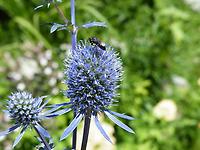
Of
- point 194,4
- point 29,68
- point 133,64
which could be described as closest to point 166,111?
point 133,64

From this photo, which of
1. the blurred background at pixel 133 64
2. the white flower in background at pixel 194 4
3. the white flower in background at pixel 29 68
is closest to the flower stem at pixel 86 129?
the blurred background at pixel 133 64

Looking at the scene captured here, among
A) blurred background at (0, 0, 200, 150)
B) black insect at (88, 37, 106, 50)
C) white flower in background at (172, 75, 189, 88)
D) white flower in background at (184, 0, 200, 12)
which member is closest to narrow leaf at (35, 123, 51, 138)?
black insect at (88, 37, 106, 50)

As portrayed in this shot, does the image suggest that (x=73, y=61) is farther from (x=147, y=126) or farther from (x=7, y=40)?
(x=7, y=40)

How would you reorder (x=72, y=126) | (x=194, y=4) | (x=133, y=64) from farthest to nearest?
1. (x=194, y=4)
2. (x=133, y=64)
3. (x=72, y=126)

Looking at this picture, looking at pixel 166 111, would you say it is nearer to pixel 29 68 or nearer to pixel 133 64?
pixel 133 64

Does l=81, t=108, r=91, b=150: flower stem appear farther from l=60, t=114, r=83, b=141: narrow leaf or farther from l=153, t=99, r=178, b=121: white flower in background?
l=153, t=99, r=178, b=121: white flower in background
